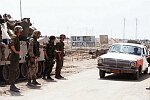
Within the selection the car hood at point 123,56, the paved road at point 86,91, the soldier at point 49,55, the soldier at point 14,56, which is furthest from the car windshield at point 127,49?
the soldier at point 14,56

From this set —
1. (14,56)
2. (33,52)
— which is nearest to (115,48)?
(33,52)

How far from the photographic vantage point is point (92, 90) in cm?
1445

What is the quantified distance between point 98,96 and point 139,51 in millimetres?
7515

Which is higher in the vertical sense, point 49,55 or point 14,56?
point 14,56

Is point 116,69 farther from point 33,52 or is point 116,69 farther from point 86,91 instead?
point 33,52

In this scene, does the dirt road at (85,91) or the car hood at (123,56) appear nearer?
the dirt road at (85,91)

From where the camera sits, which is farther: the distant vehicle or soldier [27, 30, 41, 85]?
the distant vehicle

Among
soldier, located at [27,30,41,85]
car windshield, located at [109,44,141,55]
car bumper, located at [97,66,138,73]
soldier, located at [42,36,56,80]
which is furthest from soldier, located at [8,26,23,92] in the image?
car windshield, located at [109,44,141,55]

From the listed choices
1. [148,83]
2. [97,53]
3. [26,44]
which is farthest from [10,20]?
[97,53]

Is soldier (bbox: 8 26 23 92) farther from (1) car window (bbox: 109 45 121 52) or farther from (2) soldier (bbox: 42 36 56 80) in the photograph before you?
(1) car window (bbox: 109 45 121 52)

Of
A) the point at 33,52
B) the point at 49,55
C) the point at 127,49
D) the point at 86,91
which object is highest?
the point at 33,52

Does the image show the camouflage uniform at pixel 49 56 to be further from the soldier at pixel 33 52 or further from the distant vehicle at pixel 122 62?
the soldier at pixel 33 52

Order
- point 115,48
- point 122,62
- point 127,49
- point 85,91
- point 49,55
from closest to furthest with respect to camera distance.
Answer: point 85,91 < point 49,55 < point 122,62 < point 127,49 < point 115,48

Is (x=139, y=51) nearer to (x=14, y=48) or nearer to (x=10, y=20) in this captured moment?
(x=10, y=20)
